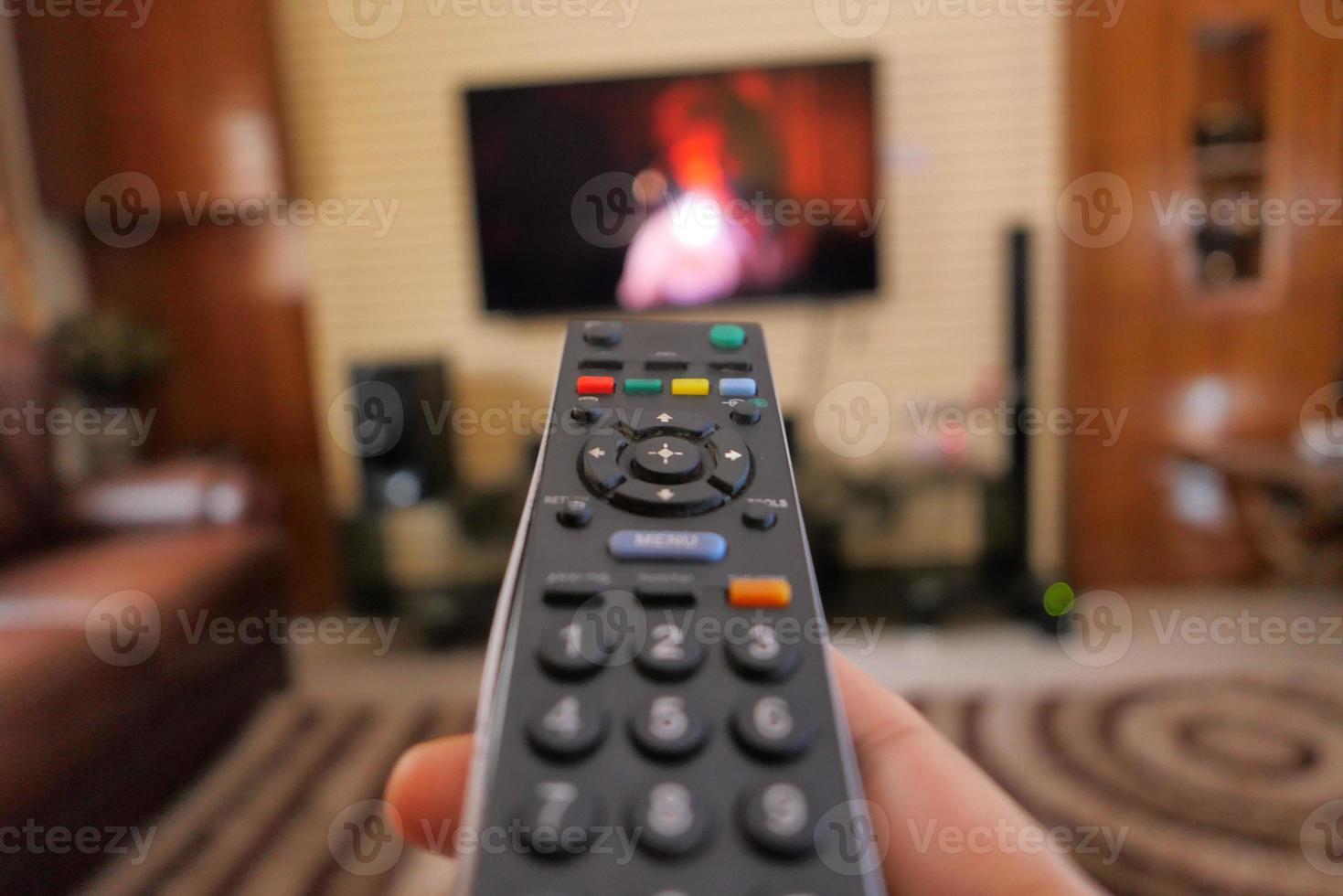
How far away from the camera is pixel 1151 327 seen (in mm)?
2002

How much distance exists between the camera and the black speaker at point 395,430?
6.04ft

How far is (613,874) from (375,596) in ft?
5.83

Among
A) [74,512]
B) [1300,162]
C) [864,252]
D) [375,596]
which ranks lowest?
[375,596]

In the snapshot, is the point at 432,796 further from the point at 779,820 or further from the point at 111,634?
the point at 111,634

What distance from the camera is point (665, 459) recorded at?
442mm

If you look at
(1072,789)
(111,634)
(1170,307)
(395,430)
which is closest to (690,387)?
(111,634)

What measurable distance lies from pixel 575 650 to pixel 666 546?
67 millimetres

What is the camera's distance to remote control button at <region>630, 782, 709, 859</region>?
1.01 ft

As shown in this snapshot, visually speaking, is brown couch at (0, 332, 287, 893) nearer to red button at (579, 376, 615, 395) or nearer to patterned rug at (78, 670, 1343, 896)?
patterned rug at (78, 670, 1343, 896)

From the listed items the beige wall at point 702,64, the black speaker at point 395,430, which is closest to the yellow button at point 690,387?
the black speaker at point 395,430

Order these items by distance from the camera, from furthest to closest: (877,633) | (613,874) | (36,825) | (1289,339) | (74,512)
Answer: (1289,339) < (877,633) < (74,512) < (36,825) < (613,874)

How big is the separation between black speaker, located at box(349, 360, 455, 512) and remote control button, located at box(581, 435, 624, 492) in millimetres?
1502

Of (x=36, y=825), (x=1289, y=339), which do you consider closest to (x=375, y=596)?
(x=36, y=825)

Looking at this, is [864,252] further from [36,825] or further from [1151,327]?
[36,825]
